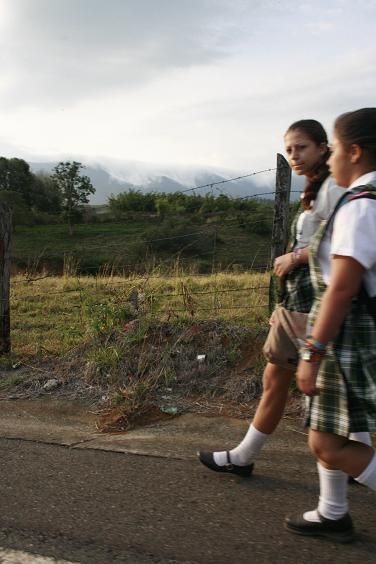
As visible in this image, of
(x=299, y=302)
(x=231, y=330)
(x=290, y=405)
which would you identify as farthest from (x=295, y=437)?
(x=231, y=330)

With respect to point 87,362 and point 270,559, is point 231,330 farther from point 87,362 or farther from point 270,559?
point 270,559

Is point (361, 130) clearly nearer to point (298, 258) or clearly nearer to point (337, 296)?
point (337, 296)

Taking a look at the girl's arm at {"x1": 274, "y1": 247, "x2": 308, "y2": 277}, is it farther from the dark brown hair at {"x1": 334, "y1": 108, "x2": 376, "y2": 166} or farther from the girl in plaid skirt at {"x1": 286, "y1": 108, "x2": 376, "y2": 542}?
the dark brown hair at {"x1": 334, "y1": 108, "x2": 376, "y2": 166}

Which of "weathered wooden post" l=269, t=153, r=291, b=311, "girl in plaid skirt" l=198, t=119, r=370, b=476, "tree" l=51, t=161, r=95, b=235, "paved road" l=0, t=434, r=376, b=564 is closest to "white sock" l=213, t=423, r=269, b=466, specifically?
"paved road" l=0, t=434, r=376, b=564

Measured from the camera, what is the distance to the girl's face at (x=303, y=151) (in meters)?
2.78

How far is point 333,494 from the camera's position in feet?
7.95

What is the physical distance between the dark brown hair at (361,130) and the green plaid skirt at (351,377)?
0.60 m

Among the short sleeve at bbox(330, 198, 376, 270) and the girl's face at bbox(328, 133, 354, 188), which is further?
the girl's face at bbox(328, 133, 354, 188)

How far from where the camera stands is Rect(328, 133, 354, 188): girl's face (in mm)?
2207

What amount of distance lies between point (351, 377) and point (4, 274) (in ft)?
14.1

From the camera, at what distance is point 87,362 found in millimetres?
4977

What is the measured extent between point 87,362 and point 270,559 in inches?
117

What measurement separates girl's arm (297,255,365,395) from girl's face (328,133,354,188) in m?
0.39

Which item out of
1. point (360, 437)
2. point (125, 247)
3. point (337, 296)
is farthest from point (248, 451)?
point (125, 247)
